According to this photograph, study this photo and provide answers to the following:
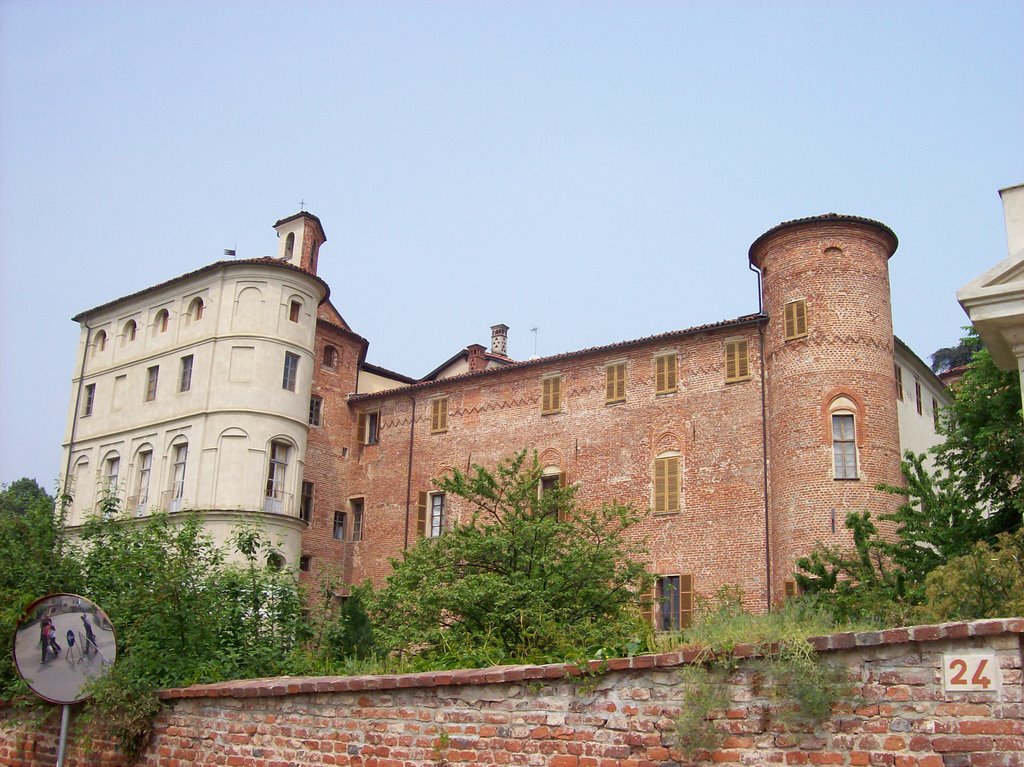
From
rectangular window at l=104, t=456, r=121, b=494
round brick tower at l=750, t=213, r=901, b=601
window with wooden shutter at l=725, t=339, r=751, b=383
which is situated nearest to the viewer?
round brick tower at l=750, t=213, r=901, b=601

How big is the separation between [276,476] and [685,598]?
13400mm

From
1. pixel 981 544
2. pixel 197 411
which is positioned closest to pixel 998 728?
pixel 981 544

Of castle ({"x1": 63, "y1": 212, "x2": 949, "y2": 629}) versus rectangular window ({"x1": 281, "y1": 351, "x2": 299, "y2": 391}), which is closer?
castle ({"x1": 63, "y1": 212, "x2": 949, "y2": 629})

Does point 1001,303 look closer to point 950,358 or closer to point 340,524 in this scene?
point 340,524

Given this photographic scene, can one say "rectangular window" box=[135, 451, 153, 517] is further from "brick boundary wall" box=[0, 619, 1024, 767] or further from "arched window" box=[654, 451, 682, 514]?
"brick boundary wall" box=[0, 619, 1024, 767]

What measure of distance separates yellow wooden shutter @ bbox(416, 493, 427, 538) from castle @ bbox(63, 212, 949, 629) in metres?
0.07

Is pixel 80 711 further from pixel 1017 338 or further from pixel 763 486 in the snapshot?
pixel 763 486

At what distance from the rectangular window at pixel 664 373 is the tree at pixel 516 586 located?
36.4 ft

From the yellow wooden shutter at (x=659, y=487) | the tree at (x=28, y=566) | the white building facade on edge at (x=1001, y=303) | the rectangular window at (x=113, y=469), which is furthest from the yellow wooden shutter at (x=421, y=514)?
the white building facade on edge at (x=1001, y=303)

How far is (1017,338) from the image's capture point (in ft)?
36.4

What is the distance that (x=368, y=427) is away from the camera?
119 feet

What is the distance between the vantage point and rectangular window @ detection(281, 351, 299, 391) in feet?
112

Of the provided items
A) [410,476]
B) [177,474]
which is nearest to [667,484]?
[410,476]

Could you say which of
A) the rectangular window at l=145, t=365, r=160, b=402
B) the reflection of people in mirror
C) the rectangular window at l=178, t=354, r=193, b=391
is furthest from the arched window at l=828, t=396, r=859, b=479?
the rectangular window at l=145, t=365, r=160, b=402
